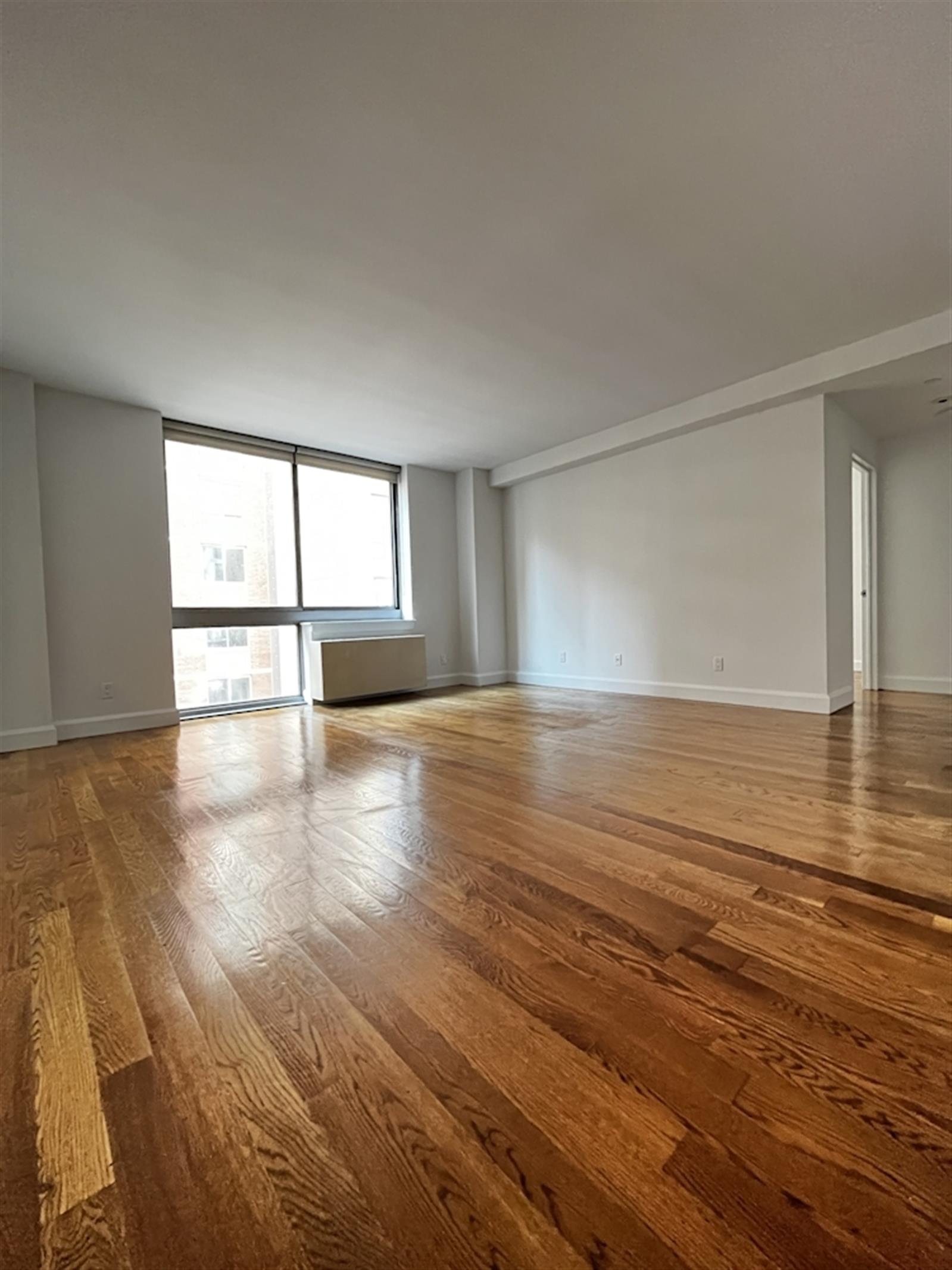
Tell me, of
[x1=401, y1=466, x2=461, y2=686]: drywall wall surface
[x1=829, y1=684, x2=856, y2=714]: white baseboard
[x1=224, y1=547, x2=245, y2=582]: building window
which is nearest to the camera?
[x1=829, y1=684, x2=856, y2=714]: white baseboard

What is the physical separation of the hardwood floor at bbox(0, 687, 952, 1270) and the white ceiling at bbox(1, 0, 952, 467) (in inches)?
99.1

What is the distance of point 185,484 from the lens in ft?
15.6

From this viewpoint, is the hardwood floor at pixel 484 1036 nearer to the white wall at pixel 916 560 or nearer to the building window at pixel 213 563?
the building window at pixel 213 563

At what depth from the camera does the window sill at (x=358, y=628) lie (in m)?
5.55

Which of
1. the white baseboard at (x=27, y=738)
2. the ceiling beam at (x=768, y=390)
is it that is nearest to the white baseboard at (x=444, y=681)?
the ceiling beam at (x=768, y=390)

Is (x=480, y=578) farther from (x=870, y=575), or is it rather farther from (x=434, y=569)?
(x=870, y=575)

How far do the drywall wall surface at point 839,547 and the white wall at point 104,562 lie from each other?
5323 mm

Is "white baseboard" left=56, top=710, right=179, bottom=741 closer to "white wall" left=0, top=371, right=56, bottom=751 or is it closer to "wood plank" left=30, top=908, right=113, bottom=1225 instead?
"white wall" left=0, top=371, right=56, bottom=751

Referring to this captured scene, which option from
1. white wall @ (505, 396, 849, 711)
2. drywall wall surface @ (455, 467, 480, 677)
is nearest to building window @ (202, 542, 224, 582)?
drywall wall surface @ (455, 467, 480, 677)

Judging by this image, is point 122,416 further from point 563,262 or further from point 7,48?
point 563,262

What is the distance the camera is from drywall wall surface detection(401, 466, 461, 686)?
6.27 m

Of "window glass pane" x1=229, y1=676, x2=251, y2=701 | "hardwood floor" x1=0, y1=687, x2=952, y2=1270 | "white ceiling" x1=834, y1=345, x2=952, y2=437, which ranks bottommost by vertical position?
"hardwood floor" x1=0, y1=687, x2=952, y2=1270

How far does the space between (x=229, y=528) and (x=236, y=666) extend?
133 centimetres

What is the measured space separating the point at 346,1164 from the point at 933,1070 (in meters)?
1.00
